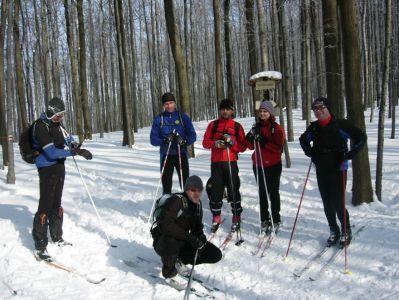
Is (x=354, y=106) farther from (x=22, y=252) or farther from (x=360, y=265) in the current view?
(x=22, y=252)

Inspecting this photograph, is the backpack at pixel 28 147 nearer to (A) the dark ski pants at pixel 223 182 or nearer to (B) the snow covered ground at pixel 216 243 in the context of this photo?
(B) the snow covered ground at pixel 216 243

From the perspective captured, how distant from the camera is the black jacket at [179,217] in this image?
4.64 metres

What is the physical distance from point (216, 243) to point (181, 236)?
1564mm

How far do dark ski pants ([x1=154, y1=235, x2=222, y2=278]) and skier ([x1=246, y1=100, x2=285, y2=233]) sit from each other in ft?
4.89

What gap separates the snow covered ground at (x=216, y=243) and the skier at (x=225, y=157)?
1.79 feet

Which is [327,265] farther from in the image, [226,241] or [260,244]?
[226,241]

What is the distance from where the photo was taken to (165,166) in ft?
22.9

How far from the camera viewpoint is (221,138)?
6266 mm

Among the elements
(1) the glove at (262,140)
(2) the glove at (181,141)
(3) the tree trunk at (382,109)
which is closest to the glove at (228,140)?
(1) the glove at (262,140)

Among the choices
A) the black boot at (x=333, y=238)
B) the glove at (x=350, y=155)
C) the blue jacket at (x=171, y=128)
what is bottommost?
the black boot at (x=333, y=238)

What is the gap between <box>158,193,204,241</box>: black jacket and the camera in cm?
464

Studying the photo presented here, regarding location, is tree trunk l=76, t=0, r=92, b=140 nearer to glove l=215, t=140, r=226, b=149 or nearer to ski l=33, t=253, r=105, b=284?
glove l=215, t=140, r=226, b=149

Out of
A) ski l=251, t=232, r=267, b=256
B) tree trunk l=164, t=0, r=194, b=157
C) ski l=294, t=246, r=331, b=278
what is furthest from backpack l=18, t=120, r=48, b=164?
tree trunk l=164, t=0, r=194, b=157

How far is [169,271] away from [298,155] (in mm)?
7981
